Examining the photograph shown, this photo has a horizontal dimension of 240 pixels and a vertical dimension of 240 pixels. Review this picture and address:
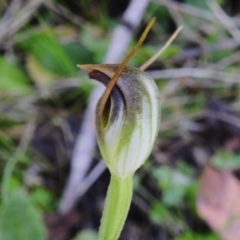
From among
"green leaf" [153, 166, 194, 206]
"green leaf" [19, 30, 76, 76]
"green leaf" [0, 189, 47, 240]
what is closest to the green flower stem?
"green leaf" [0, 189, 47, 240]

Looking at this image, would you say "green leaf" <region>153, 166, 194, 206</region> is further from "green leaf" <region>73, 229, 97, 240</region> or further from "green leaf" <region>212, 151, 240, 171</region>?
"green leaf" <region>73, 229, 97, 240</region>

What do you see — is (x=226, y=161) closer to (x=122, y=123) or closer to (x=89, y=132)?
(x=89, y=132)

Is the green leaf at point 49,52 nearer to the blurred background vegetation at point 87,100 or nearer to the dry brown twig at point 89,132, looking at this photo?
the blurred background vegetation at point 87,100

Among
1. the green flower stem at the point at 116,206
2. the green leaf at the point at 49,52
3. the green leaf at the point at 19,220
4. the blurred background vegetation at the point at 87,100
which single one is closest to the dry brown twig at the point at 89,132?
the blurred background vegetation at the point at 87,100

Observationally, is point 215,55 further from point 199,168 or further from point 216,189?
point 216,189

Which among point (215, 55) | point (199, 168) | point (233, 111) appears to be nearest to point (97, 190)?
point (199, 168)

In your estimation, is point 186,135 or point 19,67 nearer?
point 186,135

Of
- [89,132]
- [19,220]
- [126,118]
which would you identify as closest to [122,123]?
[126,118]
